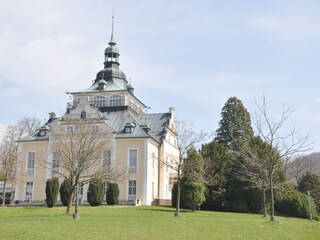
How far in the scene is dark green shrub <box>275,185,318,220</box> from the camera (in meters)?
38.2

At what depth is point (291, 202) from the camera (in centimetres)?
3866

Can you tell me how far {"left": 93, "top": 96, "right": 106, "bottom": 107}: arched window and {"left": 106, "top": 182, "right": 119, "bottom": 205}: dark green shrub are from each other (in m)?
13.9

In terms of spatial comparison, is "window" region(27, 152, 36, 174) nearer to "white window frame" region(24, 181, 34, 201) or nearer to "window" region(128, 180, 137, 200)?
"white window frame" region(24, 181, 34, 201)

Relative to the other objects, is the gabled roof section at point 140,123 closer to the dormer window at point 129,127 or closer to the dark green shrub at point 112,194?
the dormer window at point 129,127

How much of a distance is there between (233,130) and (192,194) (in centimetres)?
1965

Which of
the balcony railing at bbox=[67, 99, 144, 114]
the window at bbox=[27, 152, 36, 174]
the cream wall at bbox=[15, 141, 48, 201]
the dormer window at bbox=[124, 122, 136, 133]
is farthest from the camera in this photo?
the balcony railing at bbox=[67, 99, 144, 114]

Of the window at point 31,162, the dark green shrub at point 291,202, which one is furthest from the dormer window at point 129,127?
the dark green shrub at point 291,202

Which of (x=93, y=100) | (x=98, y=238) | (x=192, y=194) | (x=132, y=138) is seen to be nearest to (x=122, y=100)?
(x=93, y=100)

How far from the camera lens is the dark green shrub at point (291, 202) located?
3822 cm

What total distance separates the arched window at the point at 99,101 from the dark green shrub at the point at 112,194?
45.5 feet

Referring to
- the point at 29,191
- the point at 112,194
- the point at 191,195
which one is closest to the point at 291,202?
the point at 191,195

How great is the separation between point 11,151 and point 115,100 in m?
13.5

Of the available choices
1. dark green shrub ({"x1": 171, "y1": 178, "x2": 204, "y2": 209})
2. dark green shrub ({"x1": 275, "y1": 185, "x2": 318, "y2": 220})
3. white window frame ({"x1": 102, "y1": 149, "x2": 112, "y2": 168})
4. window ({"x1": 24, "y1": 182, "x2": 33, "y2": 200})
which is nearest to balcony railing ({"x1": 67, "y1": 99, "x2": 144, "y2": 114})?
white window frame ({"x1": 102, "y1": 149, "x2": 112, "y2": 168})

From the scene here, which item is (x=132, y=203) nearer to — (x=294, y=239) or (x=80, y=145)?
(x=80, y=145)
